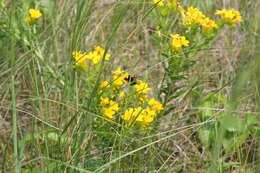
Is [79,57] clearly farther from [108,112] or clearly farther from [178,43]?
[178,43]

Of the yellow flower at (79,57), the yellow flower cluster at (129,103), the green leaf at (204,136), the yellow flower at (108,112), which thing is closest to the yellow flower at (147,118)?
the yellow flower cluster at (129,103)

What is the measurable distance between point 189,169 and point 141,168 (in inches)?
13.3

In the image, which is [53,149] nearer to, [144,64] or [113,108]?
[113,108]

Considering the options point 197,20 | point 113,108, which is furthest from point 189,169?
point 197,20

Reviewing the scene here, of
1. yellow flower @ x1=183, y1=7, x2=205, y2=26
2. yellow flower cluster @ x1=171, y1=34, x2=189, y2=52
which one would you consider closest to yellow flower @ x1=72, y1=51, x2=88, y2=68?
yellow flower cluster @ x1=171, y1=34, x2=189, y2=52

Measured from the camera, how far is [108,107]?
1.64 metres

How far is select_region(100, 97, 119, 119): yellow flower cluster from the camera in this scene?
1593 mm

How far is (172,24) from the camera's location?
2.70m

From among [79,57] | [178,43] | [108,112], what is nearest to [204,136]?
[178,43]

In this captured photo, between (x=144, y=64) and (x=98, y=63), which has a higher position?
(x=98, y=63)

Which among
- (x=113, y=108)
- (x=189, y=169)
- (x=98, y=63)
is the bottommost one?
(x=189, y=169)

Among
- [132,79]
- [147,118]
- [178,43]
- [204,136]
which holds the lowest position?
[204,136]

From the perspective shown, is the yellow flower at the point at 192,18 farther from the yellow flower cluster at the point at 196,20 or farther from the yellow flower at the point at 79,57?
the yellow flower at the point at 79,57

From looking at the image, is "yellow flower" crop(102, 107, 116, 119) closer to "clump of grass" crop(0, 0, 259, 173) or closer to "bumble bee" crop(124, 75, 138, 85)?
"clump of grass" crop(0, 0, 259, 173)
